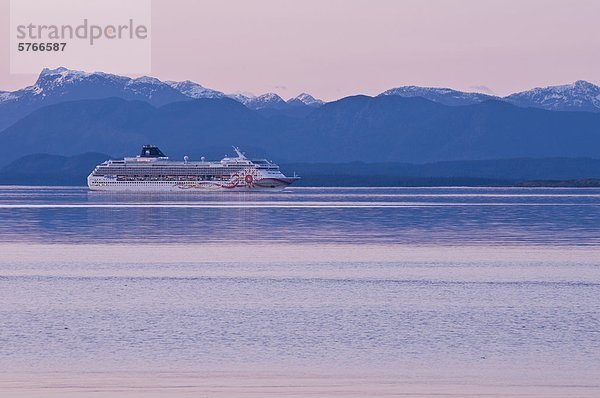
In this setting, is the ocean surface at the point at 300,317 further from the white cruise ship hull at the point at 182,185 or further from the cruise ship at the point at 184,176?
the cruise ship at the point at 184,176

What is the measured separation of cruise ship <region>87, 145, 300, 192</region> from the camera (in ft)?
553

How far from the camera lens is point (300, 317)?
24047 millimetres

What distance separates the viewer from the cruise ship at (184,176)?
168500 mm

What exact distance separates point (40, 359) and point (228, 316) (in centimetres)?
596

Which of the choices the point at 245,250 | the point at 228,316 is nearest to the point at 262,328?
the point at 228,316

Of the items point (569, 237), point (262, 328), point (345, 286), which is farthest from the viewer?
point (569, 237)

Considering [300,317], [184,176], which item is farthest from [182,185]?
Answer: [300,317]

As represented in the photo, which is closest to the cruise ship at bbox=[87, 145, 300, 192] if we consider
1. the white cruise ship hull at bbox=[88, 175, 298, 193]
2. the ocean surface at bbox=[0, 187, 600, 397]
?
the white cruise ship hull at bbox=[88, 175, 298, 193]

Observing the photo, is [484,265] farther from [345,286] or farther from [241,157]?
[241,157]

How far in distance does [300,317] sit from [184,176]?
477 feet

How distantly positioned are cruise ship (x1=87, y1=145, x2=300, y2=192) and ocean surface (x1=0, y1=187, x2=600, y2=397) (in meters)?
121

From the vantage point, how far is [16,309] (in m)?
25.0

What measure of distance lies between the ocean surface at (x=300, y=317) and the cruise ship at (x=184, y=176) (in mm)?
120999

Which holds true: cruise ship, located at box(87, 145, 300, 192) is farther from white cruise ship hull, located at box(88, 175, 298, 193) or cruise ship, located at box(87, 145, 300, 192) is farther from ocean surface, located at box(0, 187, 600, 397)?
ocean surface, located at box(0, 187, 600, 397)
